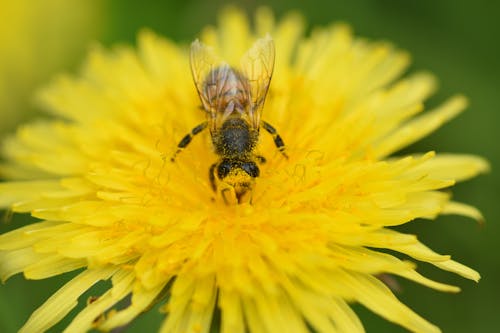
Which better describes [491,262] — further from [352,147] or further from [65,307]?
[65,307]

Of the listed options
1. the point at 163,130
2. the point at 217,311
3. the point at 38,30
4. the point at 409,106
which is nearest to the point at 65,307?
the point at 217,311

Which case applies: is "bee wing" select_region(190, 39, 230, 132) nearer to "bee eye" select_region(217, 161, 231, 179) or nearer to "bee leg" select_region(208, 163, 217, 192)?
"bee leg" select_region(208, 163, 217, 192)

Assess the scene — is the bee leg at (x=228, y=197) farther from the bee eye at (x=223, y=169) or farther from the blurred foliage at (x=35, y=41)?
the blurred foliage at (x=35, y=41)

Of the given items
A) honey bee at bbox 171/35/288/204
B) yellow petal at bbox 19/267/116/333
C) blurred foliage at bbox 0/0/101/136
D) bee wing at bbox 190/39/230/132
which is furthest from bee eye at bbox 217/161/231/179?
blurred foliage at bbox 0/0/101/136

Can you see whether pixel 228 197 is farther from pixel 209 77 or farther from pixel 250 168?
pixel 209 77

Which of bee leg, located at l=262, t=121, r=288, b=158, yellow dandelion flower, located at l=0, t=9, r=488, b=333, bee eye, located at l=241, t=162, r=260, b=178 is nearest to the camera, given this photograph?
yellow dandelion flower, located at l=0, t=9, r=488, b=333

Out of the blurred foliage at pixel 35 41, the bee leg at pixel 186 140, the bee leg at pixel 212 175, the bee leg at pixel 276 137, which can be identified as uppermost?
the blurred foliage at pixel 35 41

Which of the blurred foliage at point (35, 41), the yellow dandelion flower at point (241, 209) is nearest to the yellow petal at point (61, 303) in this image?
the yellow dandelion flower at point (241, 209)
